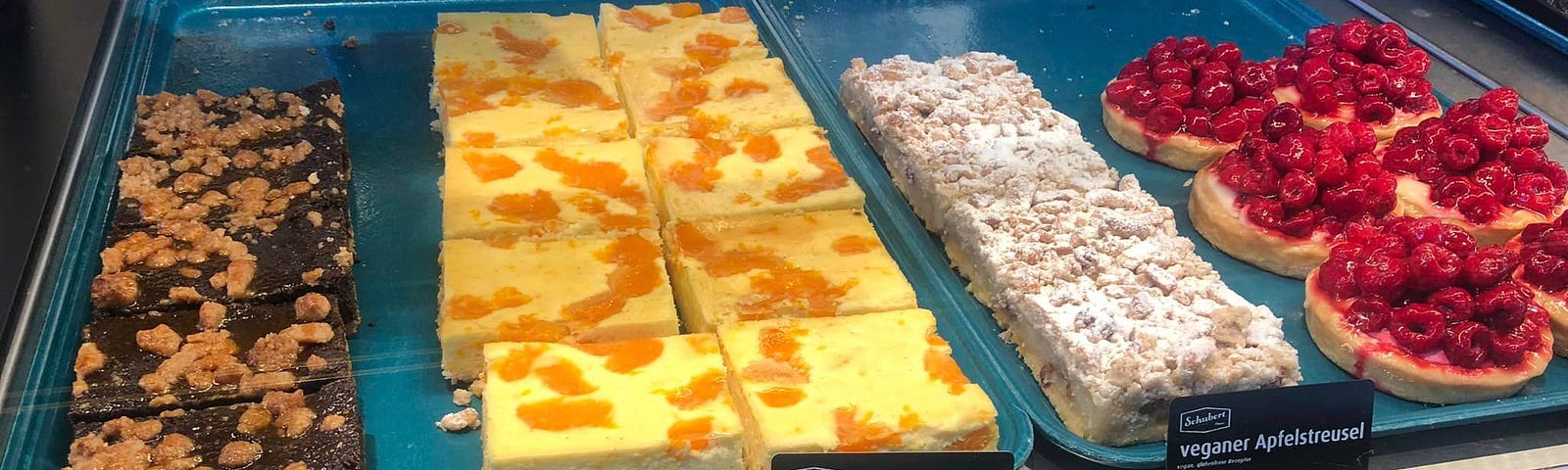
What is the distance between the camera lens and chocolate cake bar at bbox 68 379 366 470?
2.35 m

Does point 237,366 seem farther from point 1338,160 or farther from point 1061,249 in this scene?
point 1338,160

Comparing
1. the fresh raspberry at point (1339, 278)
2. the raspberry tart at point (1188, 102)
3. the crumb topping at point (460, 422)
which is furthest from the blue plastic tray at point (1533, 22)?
the crumb topping at point (460, 422)

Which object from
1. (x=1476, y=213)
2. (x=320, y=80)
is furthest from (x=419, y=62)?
(x=1476, y=213)

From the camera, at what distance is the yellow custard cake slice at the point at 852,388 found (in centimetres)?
249

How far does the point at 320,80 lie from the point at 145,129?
608 millimetres

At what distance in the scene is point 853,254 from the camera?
3094 mm

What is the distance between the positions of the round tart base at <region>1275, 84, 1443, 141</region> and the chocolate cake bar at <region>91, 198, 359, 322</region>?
2.69 meters

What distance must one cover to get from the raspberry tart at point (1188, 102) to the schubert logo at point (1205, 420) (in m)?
1.62

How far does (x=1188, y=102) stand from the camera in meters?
3.88

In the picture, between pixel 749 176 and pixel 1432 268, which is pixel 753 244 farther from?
pixel 1432 268

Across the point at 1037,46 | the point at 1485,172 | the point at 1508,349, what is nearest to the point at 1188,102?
the point at 1037,46

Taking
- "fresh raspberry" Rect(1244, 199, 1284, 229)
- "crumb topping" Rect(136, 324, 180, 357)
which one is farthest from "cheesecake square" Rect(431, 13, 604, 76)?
"fresh raspberry" Rect(1244, 199, 1284, 229)

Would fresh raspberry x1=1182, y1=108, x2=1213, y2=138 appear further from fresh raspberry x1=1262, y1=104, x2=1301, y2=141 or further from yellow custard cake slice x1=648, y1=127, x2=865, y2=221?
yellow custard cake slice x1=648, y1=127, x2=865, y2=221

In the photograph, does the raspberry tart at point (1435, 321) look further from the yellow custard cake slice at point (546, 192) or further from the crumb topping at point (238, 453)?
the crumb topping at point (238, 453)
